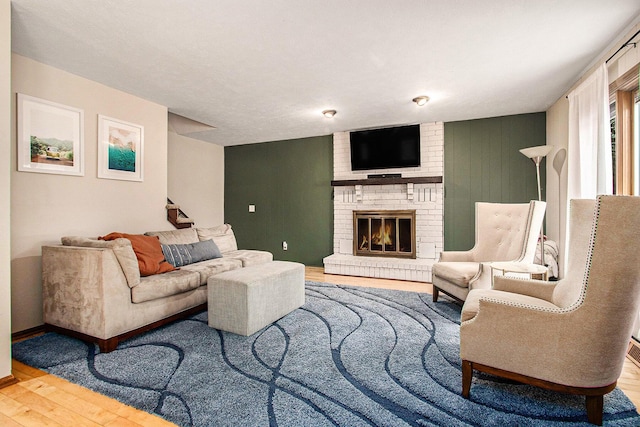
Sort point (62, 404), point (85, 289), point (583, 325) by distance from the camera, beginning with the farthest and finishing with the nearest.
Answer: point (85, 289) < point (62, 404) < point (583, 325)

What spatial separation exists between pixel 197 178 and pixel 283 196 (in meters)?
1.64

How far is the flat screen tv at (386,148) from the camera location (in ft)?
15.7

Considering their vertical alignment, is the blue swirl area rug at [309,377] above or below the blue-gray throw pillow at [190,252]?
below

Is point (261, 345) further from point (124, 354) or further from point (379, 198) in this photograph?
point (379, 198)

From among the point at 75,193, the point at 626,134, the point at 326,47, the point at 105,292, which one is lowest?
the point at 105,292

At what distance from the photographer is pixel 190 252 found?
3.38 m

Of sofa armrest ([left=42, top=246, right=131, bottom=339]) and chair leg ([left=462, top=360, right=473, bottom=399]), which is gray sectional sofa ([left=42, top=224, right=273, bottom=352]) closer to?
sofa armrest ([left=42, top=246, right=131, bottom=339])

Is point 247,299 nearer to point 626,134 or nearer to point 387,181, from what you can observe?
point 387,181

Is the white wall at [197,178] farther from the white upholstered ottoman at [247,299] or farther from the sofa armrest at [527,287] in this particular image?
the sofa armrest at [527,287]

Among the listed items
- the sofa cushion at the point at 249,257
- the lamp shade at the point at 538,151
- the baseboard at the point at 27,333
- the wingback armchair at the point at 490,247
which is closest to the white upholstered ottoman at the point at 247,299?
the sofa cushion at the point at 249,257

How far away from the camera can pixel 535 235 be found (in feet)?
9.46

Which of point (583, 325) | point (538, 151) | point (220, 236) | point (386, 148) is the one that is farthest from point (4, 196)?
point (538, 151)

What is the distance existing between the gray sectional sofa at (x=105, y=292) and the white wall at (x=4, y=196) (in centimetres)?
45

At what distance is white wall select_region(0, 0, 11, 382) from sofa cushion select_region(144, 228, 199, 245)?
4.90ft
